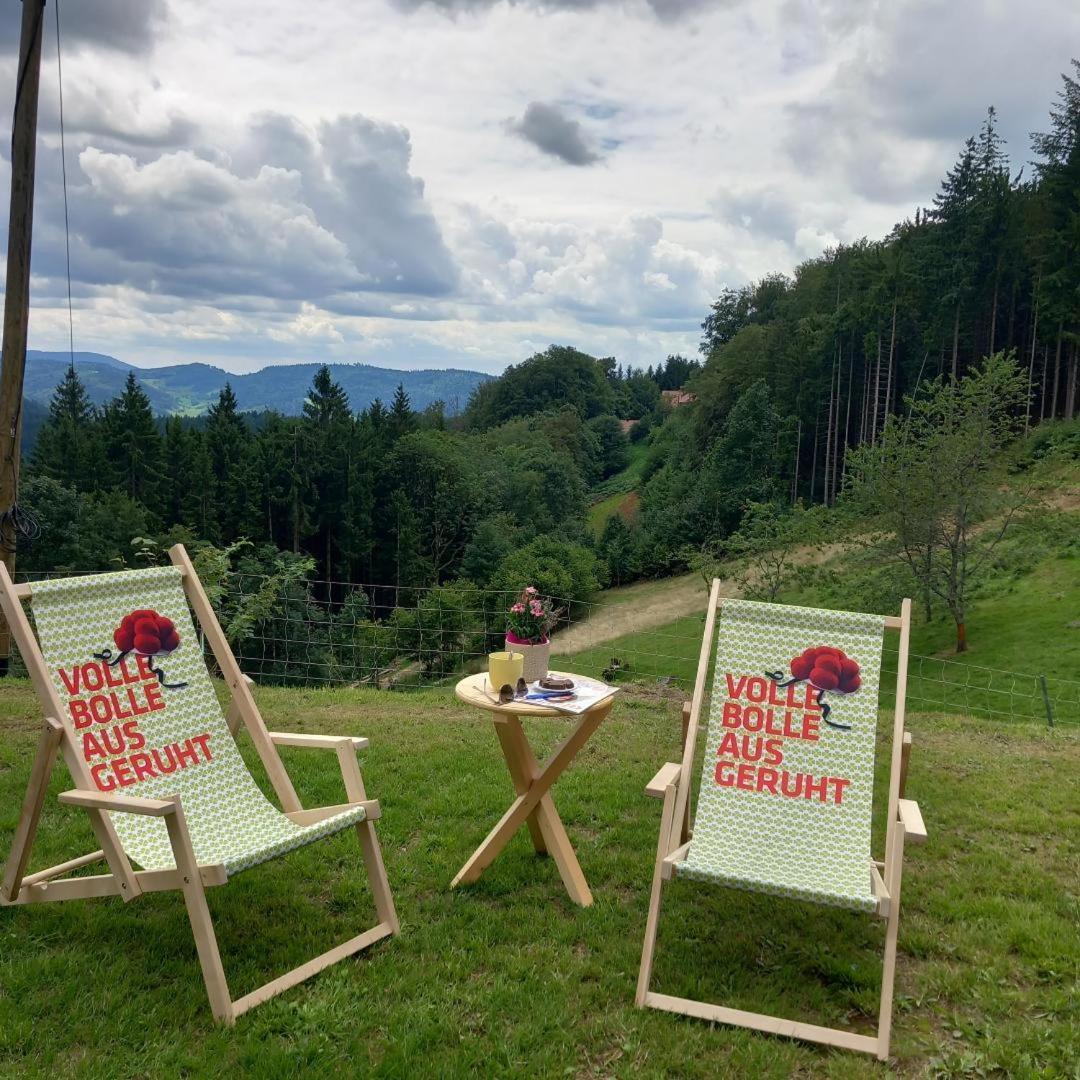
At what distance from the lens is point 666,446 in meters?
53.8

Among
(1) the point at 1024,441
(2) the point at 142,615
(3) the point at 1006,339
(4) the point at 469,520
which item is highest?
(3) the point at 1006,339

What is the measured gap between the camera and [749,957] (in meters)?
2.89

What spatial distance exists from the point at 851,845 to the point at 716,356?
148 ft

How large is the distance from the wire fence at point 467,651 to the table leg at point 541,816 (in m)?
2.14

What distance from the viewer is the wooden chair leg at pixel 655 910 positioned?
2598 millimetres

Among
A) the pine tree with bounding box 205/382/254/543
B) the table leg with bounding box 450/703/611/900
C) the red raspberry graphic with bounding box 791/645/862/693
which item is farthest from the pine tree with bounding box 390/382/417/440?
the red raspberry graphic with bounding box 791/645/862/693

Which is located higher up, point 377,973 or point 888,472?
point 888,472

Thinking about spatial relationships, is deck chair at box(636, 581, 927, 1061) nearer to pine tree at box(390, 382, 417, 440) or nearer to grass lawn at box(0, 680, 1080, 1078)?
grass lawn at box(0, 680, 1080, 1078)

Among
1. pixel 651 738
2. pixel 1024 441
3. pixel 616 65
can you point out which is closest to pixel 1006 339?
pixel 1024 441

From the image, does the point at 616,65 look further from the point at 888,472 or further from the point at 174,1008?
the point at 174,1008

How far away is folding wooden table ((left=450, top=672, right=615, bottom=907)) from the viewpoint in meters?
3.18

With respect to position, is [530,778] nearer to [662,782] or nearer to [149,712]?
[662,782]

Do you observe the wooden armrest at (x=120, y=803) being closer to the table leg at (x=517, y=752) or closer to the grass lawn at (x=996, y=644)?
the table leg at (x=517, y=752)

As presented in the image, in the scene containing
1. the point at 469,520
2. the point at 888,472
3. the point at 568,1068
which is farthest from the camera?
the point at 469,520
